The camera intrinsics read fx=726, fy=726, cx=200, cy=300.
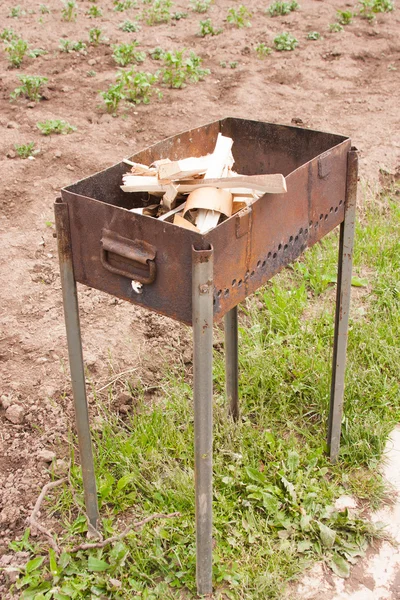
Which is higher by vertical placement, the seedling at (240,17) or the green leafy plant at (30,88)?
the seedling at (240,17)

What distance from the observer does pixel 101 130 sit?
5906 millimetres

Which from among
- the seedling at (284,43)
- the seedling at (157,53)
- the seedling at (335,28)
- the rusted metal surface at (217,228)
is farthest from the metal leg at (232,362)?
the seedling at (335,28)

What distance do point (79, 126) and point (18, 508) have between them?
12.8 ft

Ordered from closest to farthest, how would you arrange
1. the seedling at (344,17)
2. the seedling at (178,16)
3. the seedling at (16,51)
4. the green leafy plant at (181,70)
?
the green leafy plant at (181,70) < the seedling at (16,51) < the seedling at (344,17) < the seedling at (178,16)

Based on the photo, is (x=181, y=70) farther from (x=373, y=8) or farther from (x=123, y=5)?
(x=373, y=8)

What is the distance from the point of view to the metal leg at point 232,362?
2996 millimetres

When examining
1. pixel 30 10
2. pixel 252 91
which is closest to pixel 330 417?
pixel 252 91

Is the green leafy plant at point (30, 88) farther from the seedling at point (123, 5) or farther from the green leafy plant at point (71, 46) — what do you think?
the seedling at point (123, 5)

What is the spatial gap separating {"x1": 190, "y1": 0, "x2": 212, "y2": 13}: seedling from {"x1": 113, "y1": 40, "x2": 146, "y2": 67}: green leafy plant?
88.9 inches

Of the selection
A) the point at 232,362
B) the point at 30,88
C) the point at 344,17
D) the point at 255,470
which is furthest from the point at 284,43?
the point at 255,470

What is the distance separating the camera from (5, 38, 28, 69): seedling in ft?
23.4

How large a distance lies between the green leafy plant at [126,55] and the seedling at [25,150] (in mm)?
2267

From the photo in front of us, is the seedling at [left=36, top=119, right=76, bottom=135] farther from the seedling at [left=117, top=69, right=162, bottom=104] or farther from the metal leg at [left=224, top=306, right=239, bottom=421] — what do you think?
the metal leg at [left=224, top=306, right=239, bottom=421]

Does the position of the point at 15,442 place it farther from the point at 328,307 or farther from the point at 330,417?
the point at 328,307
